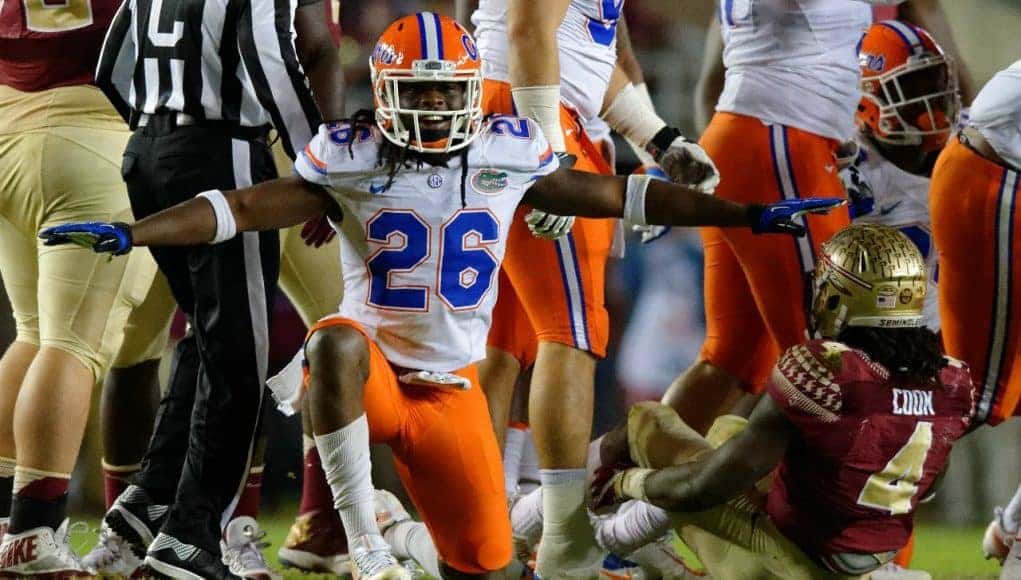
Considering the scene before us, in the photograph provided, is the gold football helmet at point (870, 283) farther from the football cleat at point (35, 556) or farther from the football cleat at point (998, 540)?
the football cleat at point (35, 556)

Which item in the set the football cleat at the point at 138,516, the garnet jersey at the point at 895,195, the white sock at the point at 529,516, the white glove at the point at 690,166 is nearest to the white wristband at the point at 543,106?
the white glove at the point at 690,166

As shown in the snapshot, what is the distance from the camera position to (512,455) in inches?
150

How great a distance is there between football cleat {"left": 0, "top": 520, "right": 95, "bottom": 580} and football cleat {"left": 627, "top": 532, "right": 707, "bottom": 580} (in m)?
1.28

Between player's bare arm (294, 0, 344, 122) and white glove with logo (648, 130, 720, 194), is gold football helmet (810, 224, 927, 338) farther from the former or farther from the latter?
player's bare arm (294, 0, 344, 122)

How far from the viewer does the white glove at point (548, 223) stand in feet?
10.3

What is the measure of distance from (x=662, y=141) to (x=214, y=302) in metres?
1.09

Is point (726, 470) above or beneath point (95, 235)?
beneath

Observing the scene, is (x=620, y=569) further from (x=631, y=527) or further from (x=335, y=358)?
(x=335, y=358)

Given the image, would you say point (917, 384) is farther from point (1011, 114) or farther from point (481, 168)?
point (1011, 114)

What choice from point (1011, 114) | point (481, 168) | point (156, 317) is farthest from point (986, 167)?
point (156, 317)

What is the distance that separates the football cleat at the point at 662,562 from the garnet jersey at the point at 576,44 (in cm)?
104

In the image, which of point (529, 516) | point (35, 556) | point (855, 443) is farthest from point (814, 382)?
point (35, 556)

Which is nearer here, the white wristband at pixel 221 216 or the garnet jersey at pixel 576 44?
the white wristband at pixel 221 216

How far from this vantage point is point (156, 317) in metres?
3.83
